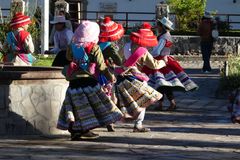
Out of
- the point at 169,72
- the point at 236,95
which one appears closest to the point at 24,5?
the point at 169,72

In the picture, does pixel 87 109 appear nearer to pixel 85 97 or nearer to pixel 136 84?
pixel 85 97

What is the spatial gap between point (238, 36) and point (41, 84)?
71.0 ft

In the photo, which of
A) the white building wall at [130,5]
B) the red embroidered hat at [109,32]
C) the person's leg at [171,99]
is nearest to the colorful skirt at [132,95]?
the red embroidered hat at [109,32]

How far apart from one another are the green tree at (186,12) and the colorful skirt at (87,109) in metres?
22.8

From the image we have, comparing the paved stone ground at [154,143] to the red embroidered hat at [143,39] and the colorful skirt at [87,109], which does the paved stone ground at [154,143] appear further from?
the red embroidered hat at [143,39]

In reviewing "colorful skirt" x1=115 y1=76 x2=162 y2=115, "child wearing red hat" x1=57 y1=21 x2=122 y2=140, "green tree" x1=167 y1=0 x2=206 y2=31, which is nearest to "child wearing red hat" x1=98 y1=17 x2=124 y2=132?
"colorful skirt" x1=115 y1=76 x2=162 y2=115

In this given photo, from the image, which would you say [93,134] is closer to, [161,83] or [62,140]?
[62,140]

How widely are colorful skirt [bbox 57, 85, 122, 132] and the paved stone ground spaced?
0.80 feet

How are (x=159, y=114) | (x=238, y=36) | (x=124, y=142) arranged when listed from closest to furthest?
(x=124, y=142)
(x=159, y=114)
(x=238, y=36)

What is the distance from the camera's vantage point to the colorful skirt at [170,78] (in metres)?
14.1

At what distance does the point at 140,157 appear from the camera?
30.1 ft

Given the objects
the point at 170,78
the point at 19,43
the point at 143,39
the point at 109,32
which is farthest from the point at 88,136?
the point at 170,78

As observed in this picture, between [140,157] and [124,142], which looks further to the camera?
[124,142]

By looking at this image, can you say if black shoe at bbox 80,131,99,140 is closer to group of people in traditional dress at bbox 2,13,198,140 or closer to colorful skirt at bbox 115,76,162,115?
group of people in traditional dress at bbox 2,13,198,140
